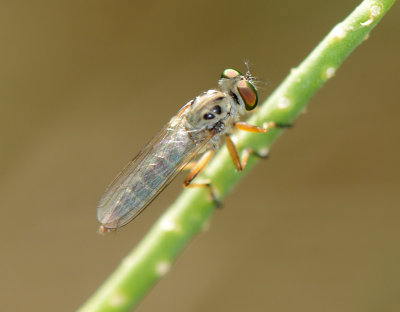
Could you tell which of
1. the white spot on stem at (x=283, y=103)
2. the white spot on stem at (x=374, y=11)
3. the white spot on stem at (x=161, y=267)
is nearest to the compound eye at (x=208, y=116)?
the white spot on stem at (x=283, y=103)

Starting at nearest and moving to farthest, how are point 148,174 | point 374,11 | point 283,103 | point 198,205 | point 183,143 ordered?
point 374,11, point 283,103, point 198,205, point 148,174, point 183,143

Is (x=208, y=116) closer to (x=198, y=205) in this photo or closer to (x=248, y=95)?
(x=248, y=95)

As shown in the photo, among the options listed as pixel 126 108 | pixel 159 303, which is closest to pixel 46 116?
pixel 126 108

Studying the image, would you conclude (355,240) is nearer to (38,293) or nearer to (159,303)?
(159,303)

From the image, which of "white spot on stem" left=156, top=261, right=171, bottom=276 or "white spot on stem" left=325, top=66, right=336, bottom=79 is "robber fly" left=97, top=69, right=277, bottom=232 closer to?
"white spot on stem" left=156, top=261, right=171, bottom=276

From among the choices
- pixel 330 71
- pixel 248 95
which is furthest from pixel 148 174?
pixel 330 71

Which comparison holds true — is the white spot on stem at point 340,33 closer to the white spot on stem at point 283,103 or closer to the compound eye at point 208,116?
the white spot on stem at point 283,103
